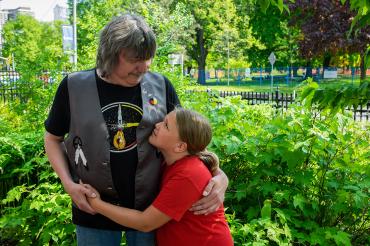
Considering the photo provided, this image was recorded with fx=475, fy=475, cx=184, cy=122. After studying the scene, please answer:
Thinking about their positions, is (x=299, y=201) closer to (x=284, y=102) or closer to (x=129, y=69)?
(x=129, y=69)

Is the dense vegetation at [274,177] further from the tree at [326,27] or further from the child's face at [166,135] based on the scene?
the tree at [326,27]

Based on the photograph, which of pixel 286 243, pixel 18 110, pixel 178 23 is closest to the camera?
pixel 286 243

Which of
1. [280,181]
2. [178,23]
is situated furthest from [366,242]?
[178,23]

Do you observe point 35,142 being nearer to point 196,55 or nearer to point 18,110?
point 18,110

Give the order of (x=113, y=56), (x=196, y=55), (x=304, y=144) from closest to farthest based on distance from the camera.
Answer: (x=113, y=56), (x=304, y=144), (x=196, y=55)

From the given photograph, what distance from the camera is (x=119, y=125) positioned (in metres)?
2.04

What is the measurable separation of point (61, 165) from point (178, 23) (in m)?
5.92

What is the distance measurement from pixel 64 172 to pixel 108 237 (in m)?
0.35

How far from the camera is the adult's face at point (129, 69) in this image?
1959 mm

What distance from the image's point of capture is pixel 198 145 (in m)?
2.03

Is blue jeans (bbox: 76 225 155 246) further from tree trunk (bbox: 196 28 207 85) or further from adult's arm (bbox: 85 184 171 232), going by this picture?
tree trunk (bbox: 196 28 207 85)

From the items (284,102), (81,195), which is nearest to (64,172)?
(81,195)

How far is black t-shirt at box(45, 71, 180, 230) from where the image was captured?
6.68 feet

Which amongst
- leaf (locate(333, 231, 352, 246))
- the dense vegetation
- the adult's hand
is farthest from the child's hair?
leaf (locate(333, 231, 352, 246))
